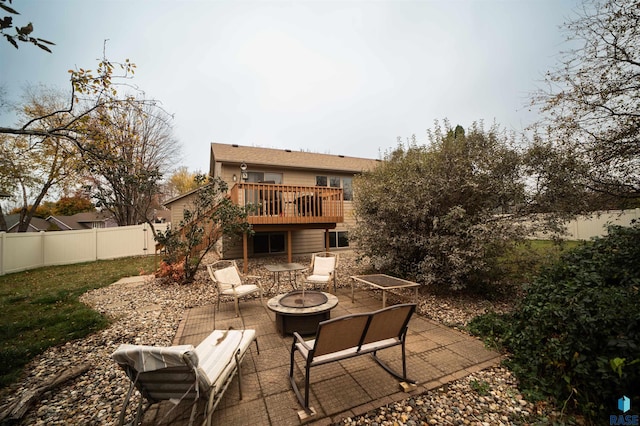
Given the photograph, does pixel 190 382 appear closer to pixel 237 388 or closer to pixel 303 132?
pixel 237 388

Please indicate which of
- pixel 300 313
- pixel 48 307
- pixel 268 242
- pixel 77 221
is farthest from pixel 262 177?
pixel 77 221

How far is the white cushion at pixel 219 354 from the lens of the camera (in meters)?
2.24

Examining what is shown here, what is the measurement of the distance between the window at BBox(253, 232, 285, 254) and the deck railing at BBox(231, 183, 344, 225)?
9.66 ft

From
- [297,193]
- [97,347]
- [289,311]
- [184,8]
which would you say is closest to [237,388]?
[289,311]

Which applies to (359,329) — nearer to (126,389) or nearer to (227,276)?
(126,389)

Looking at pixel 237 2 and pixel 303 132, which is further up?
pixel 303 132

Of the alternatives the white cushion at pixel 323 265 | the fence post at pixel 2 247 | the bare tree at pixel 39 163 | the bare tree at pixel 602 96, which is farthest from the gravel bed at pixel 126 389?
the bare tree at pixel 39 163

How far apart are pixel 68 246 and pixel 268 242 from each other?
9.01m

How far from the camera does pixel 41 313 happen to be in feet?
16.7

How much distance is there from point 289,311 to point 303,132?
24.1 metres

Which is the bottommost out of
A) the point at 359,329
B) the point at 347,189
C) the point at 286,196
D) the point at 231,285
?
the point at 231,285

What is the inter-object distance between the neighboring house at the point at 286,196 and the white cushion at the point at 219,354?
5.39m

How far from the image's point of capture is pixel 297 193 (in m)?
10.0

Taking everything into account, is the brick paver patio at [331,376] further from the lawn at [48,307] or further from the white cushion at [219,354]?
the lawn at [48,307]
